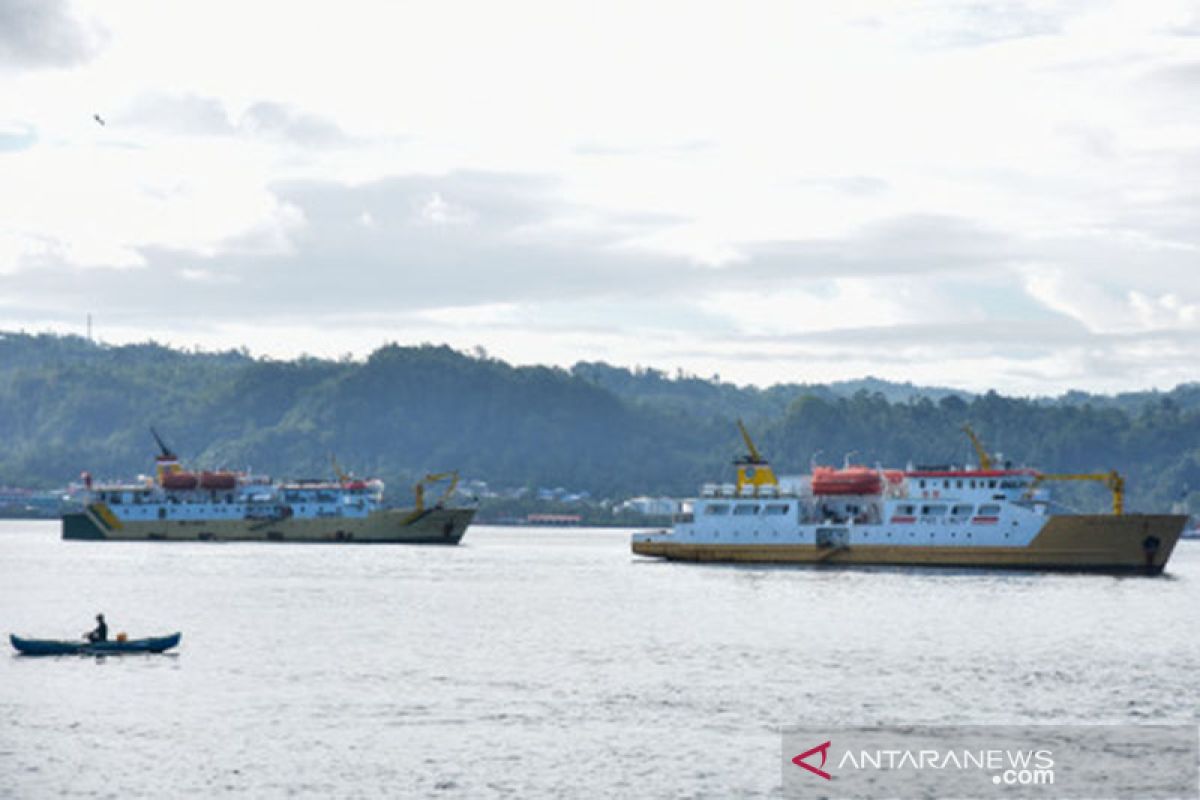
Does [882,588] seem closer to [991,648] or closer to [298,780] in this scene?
[991,648]

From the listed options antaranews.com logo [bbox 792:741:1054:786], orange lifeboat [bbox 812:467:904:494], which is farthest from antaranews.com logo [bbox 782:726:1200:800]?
orange lifeboat [bbox 812:467:904:494]

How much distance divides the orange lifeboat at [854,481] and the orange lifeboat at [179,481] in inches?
3339

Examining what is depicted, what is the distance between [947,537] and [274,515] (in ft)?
290

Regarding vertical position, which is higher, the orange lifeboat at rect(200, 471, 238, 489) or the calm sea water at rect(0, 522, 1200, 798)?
the orange lifeboat at rect(200, 471, 238, 489)

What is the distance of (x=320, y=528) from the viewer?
7367 inches

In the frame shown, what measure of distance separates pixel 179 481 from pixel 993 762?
149 meters

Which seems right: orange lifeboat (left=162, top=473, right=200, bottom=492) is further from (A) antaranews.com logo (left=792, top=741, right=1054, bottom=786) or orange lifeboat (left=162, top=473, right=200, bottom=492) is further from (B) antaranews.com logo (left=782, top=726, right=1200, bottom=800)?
(A) antaranews.com logo (left=792, top=741, right=1054, bottom=786)

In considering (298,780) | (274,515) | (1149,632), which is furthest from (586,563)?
(298,780)

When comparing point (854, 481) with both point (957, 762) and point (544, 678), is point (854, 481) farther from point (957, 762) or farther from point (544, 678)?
point (957, 762)

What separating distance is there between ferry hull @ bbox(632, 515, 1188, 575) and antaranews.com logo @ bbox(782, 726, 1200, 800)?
61.2 meters

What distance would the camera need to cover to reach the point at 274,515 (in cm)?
18775

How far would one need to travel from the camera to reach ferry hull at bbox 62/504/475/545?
185625mm

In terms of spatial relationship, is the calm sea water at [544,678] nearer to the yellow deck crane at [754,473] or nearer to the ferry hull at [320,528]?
the yellow deck crane at [754,473]

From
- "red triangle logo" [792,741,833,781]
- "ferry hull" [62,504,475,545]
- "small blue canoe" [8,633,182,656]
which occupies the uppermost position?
"ferry hull" [62,504,475,545]
